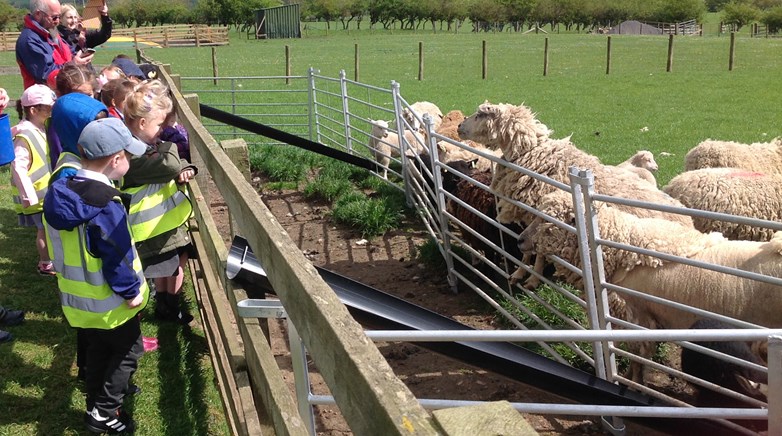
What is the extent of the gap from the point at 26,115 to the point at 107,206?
2663 mm

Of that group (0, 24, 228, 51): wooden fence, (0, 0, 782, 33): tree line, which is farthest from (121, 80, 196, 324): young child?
(0, 0, 782, 33): tree line

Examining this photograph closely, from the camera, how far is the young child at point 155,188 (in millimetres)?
4145

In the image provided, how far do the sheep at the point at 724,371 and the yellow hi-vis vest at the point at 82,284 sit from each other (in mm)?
2979

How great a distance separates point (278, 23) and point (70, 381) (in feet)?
201

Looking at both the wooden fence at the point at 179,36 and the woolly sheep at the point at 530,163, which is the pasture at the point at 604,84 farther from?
the wooden fence at the point at 179,36

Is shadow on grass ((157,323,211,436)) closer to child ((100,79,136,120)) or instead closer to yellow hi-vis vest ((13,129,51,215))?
yellow hi-vis vest ((13,129,51,215))

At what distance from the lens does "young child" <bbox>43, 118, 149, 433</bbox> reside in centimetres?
322

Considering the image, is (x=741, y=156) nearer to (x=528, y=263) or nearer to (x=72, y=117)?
(x=528, y=263)

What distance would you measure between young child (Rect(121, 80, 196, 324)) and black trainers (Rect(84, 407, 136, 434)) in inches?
40.2

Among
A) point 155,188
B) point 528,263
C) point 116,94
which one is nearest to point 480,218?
point 528,263

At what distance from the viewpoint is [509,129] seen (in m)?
6.01

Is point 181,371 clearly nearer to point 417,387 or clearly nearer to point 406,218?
point 417,387

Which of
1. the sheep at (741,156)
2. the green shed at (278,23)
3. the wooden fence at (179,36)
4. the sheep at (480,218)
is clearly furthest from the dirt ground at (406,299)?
the green shed at (278,23)

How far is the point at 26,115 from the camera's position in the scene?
17.7 feet
